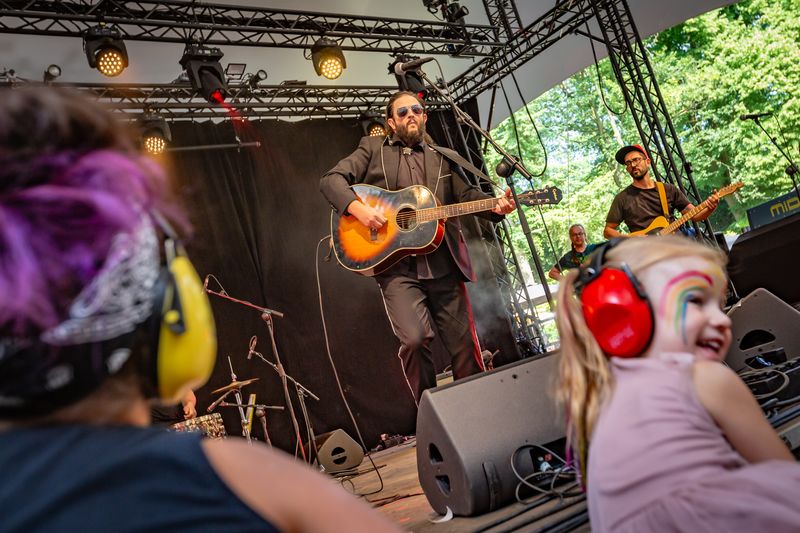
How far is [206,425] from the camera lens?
621 centimetres

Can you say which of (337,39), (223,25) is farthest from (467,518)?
(337,39)

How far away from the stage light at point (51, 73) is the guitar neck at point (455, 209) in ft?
14.5

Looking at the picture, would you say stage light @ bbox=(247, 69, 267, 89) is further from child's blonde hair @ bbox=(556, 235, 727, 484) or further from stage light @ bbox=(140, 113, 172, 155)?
child's blonde hair @ bbox=(556, 235, 727, 484)

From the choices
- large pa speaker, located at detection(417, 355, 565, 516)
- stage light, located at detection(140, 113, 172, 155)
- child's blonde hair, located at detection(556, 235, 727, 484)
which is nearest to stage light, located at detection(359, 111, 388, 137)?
stage light, located at detection(140, 113, 172, 155)

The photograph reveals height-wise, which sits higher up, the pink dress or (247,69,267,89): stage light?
(247,69,267,89): stage light

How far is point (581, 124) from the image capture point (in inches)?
955

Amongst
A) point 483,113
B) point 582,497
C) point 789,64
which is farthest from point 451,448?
point 789,64

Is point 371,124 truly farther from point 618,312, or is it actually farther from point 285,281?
point 618,312

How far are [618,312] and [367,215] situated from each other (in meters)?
2.75

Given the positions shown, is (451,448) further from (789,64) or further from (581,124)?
(581,124)

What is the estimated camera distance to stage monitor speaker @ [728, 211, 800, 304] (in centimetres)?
502

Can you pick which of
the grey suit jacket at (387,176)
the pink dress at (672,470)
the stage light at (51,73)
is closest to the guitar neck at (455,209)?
the grey suit jacket at (387,176)

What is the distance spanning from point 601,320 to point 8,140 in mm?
1252

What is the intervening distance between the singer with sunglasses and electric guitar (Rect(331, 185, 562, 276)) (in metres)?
0.07
